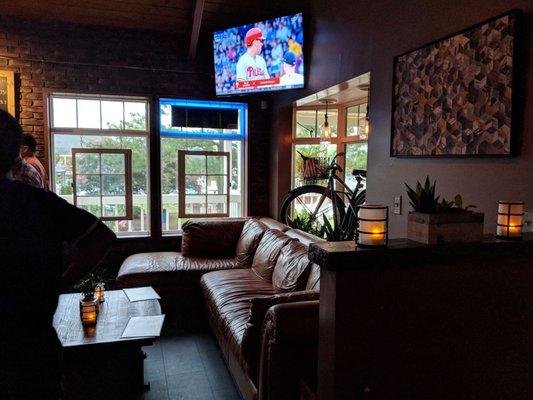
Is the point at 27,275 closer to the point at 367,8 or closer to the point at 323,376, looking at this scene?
the point at 323,376

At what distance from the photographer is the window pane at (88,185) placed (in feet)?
15.7

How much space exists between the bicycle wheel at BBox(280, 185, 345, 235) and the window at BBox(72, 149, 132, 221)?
6.68ft

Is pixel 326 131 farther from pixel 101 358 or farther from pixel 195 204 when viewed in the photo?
pixel 101 358

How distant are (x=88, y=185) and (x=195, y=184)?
4.33 ft

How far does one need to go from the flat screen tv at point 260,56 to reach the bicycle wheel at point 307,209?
1255mm

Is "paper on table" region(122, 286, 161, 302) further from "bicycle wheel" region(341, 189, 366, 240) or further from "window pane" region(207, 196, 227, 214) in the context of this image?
"window pane" region(207, 196, 227, 214)

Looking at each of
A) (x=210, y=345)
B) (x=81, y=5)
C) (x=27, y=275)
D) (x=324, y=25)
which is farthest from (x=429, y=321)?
(x=81, y=5)

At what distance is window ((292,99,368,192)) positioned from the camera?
16.3 feet

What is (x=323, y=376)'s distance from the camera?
1398 mm

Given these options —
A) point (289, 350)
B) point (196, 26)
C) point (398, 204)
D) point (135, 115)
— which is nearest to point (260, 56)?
point (196, 26)

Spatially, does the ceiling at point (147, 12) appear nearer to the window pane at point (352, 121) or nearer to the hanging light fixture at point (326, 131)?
the hanging light fixture at point (326, 131)

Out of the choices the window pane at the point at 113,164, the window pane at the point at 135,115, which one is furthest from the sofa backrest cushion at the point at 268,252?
the window pane at the point at 135,115

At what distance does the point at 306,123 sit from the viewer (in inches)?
205

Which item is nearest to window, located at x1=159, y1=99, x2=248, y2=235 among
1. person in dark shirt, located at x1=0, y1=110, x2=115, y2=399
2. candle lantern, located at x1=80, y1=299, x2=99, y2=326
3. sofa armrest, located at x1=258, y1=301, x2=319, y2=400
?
candle lantern, located at x1=80, y1=299, x2=99, y2=326
